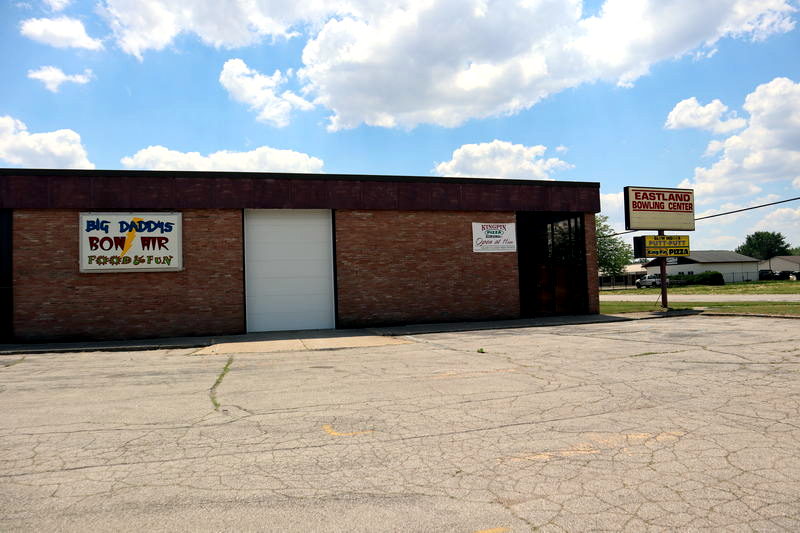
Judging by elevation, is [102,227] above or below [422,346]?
above

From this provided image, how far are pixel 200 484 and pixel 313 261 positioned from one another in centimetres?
1585

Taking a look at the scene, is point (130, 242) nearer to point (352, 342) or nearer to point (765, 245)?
point (352, 342)

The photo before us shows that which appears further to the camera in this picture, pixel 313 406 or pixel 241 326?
pixel 241 326

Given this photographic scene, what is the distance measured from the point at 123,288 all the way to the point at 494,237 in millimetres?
14341

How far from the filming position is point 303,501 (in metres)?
3.82

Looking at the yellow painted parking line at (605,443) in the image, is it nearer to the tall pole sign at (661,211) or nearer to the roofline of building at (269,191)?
the roofline of building at (269,191)

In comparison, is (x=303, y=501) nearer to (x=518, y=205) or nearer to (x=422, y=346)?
(x=422, y=346)

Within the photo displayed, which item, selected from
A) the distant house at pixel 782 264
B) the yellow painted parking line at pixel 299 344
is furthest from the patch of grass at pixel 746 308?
the distant house at pixel 782 264

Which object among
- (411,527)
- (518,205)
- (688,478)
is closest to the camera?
(411,527)

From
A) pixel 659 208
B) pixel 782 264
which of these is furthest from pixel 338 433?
pixel 782 264

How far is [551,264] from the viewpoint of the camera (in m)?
24.1

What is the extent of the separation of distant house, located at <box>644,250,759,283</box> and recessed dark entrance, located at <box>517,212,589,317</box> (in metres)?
69.1

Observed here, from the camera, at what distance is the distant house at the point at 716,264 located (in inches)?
3285

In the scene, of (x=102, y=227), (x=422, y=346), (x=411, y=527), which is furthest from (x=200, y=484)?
(x=102, y=227)
